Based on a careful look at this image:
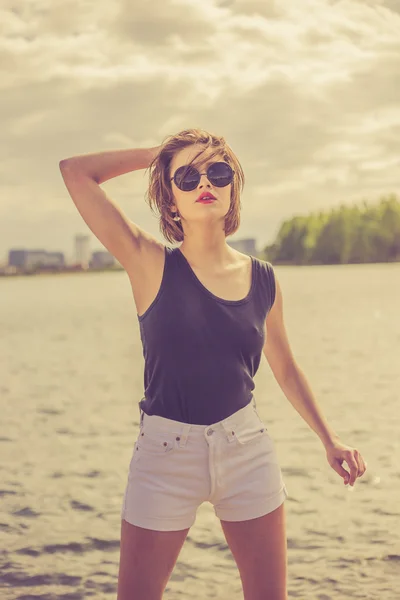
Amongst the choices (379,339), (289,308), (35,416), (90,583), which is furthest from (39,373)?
(289,308)

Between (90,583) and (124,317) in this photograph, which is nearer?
(90,583)

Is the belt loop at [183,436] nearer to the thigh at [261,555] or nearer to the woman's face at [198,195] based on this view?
the thigh at [261,555]

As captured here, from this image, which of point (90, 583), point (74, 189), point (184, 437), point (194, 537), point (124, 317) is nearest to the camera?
point (184, 437)

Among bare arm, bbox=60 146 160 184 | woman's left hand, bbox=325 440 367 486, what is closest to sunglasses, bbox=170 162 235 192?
bare arm, bbox=60 146 160 184

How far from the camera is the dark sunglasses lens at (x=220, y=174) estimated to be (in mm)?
3334

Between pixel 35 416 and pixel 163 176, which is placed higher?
pixel 163 176

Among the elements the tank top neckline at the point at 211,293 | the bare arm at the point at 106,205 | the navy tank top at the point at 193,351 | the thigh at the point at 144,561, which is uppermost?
the bare arm at the point at 106,205

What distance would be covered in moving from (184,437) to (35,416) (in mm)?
14036

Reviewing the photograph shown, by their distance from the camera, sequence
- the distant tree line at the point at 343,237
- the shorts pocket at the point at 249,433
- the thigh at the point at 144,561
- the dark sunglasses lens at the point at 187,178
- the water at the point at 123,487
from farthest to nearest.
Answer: the distant tree line at the point at 343,237 < the water at the point at 123,487 < the dark sunglasses lens at the point at 187,178 < the shorts pocket at the point at 249,433 < the thigh at the point at 144,561

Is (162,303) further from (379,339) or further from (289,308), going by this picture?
(289,308)

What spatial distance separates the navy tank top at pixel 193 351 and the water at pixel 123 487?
141 inches

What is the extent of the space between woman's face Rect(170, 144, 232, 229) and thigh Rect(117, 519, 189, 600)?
4.13 feet

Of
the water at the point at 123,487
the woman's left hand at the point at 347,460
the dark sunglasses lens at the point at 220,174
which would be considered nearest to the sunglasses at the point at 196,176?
the dark sunglasses lens at the point at 220,174

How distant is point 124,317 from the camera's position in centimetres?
4969
